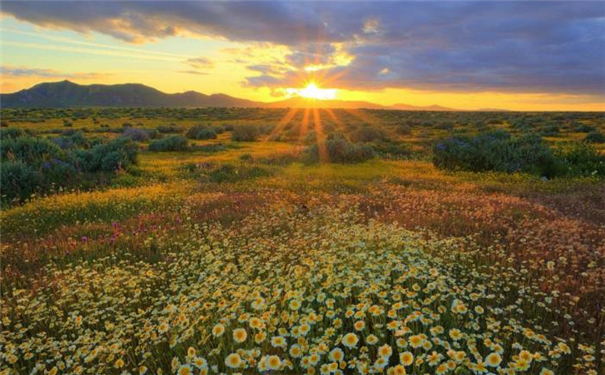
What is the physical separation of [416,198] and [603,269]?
18.2 ft

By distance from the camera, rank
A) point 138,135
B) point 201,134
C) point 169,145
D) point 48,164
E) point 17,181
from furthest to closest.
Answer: point 201,134
point 138,135
point 169,145
point 48,164
point 17,181

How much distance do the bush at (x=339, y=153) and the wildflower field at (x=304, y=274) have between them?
3.98 metres

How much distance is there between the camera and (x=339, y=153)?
22.2 metres

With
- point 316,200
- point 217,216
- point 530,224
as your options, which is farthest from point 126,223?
point 530,224

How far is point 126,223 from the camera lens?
368 inches

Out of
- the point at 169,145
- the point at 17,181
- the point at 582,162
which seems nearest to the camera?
the point at 17,181

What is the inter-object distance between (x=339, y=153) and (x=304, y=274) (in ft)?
57.5

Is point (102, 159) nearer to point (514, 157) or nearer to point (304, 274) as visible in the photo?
point (304, 274)

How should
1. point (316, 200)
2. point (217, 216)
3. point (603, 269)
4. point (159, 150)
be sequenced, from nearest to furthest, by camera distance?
point (603, 269) < point (217, 216) < point (316, 200) < point (159, 150)

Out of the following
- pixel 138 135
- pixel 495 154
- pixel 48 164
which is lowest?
pixel 138 135

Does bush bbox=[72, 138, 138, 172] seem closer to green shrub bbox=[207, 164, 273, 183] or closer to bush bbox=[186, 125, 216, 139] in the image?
green shrub bbox=[207, 164, 273, 183]

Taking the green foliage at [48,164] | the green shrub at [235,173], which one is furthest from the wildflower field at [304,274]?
the green foliage at [48,164]

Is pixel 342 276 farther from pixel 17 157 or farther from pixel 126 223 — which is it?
pixel 17 157

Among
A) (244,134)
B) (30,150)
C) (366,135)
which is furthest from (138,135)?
(366,135)
